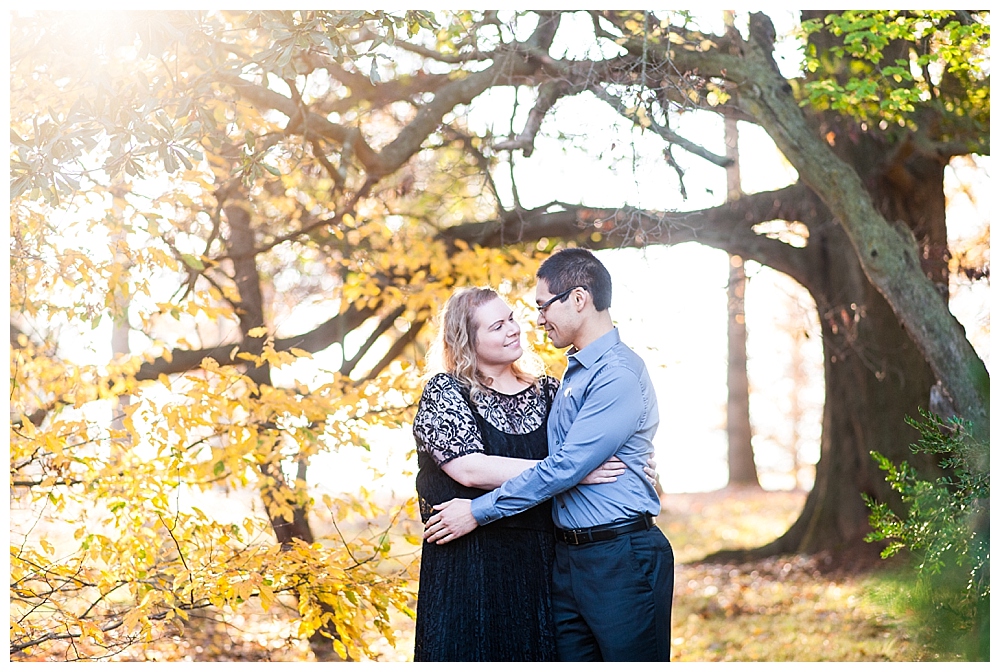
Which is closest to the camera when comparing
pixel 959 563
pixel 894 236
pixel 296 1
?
pixel 959 563

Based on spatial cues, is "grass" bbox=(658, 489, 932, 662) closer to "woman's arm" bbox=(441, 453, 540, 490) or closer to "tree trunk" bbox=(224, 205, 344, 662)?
"tree trunk" bbox=(224, 205, 344, 662)

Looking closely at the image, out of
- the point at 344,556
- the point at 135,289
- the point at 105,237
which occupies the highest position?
the point at 105,237

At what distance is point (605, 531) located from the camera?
2383 millimetres

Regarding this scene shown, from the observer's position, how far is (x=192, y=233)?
4496 millimetres

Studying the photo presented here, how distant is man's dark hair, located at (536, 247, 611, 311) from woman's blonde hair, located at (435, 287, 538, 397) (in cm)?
19

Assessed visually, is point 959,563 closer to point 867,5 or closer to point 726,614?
point 867,5

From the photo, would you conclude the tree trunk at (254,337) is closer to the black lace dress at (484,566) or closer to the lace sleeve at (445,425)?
the black lace dress at (484,566)

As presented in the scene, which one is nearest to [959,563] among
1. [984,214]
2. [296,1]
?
[296,1]

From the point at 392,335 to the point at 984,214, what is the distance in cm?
432

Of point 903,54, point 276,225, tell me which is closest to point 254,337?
point 276,225

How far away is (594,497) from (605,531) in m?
0.09

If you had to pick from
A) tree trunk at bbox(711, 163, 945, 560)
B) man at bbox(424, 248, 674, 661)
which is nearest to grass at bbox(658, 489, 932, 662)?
tree trunk at bbox(711, 163, 945, 560)

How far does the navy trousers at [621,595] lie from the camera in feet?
7.68

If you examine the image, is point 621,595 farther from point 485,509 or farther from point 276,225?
point 276,225
